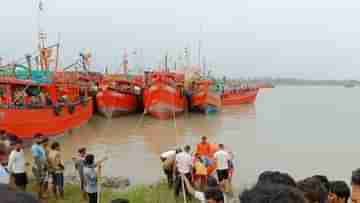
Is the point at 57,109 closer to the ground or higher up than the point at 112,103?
higher up

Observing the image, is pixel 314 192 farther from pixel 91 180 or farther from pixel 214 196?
pixel 91 180

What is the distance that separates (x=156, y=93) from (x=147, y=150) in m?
12.0

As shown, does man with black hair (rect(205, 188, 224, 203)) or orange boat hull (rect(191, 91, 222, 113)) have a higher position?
man with black hair (rect(205, 188, 224, 203))

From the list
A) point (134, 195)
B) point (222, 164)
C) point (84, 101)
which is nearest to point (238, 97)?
point (84, 101)

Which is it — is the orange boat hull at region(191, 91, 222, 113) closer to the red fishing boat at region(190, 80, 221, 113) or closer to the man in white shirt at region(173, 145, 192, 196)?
the red fishing boat at region(190, 80, 221, 113)

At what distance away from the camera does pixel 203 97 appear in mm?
32688

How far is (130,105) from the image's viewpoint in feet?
106

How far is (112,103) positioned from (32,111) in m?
13.7

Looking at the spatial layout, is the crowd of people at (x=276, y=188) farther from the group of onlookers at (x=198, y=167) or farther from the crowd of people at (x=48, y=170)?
the crowd of people at (x=48, y=170)

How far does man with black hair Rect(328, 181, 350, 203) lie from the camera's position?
3.61 meters

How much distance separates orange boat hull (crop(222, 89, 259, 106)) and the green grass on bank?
1448 inches

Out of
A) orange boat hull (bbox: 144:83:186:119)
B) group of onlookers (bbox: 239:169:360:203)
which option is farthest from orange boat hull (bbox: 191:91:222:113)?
group of onlookers (bbox: 239:169:360:203)

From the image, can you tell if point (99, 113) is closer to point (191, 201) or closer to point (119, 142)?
point (119, 142)

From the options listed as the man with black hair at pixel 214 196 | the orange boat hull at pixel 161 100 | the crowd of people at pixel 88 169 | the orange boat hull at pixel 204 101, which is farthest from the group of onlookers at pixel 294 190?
the orange boat hull at pixel 204 101
